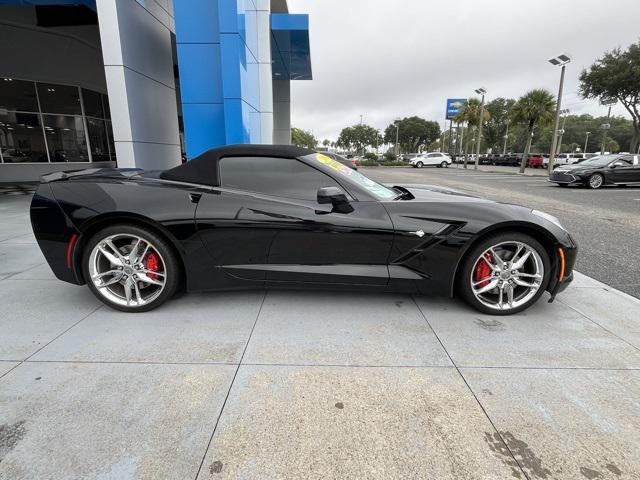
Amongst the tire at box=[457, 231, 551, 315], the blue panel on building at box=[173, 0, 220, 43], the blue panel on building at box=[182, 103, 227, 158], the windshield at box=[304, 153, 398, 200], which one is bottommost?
the tire at box=[457, 231, 551, 315]

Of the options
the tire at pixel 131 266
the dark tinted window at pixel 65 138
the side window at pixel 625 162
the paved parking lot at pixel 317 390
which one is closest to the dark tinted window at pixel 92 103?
the dark tinted window at pixel 65 138

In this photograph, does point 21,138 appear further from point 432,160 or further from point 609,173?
point 432,160

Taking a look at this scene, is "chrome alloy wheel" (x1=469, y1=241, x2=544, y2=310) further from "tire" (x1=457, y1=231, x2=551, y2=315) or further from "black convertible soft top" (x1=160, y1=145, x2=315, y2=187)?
"black convertible soft top" (x1=160, y1=145, x2=315, y2=187)

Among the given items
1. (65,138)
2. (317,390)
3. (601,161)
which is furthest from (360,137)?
(317,390)

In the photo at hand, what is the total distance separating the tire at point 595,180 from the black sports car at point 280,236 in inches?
→ 543

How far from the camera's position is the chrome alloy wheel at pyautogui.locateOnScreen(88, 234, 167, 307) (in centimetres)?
277

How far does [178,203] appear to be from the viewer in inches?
106

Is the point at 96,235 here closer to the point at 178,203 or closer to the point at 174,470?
the point at 178,203

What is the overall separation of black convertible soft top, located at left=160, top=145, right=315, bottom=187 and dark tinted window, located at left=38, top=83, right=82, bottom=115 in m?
15.6

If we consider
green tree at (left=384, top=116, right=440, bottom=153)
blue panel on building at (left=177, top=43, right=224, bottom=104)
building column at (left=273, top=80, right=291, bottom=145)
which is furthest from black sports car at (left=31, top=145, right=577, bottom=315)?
green tree at (left=384, top=116, right=440, bottom=153)

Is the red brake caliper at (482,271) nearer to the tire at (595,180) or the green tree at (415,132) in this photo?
the tire at (595,180)

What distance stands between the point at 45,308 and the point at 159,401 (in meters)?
→ 1.84

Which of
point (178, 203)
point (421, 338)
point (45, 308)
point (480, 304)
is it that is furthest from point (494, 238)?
point (45, 308)

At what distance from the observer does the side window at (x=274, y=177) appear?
2760 millimetres
